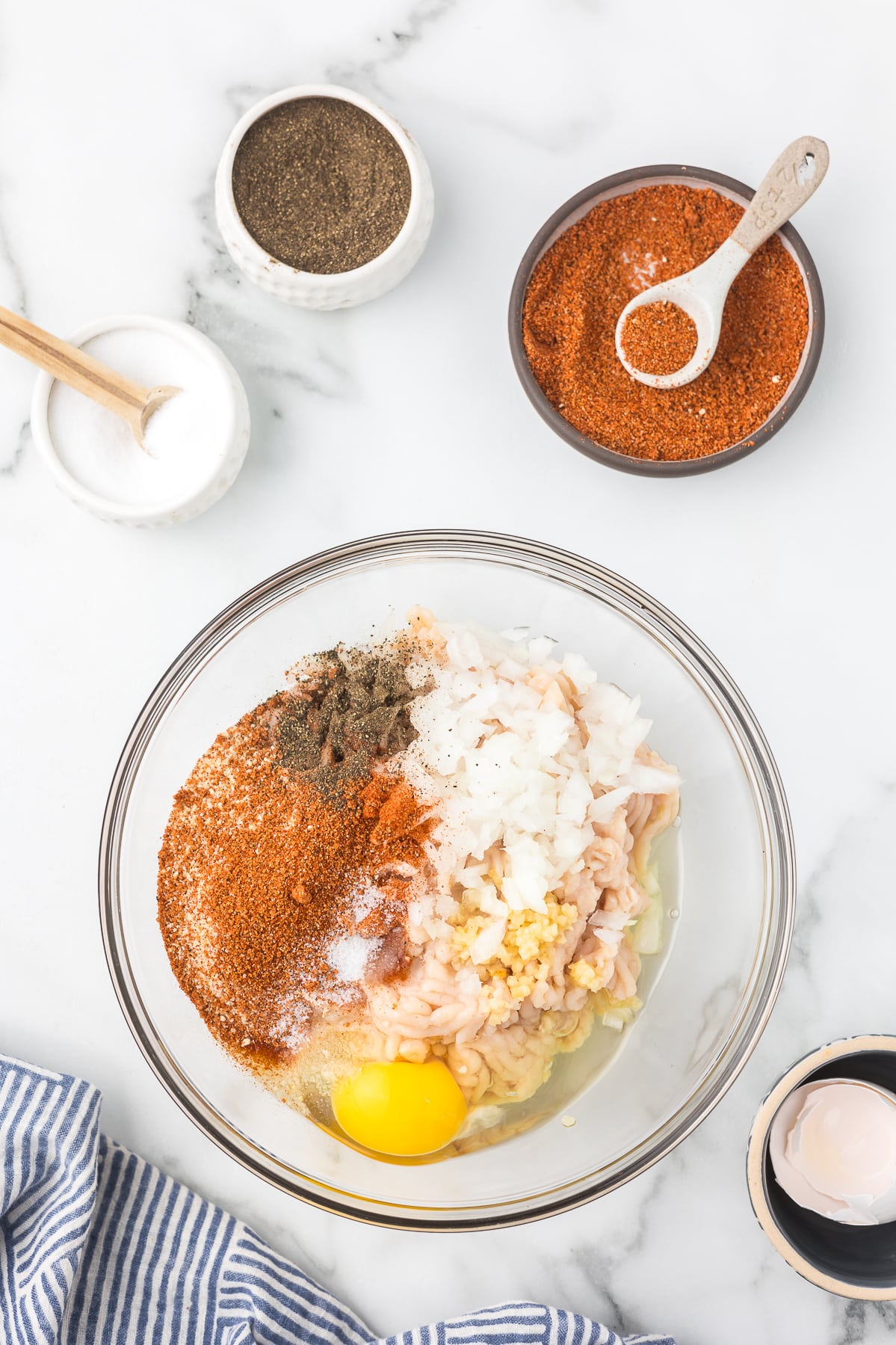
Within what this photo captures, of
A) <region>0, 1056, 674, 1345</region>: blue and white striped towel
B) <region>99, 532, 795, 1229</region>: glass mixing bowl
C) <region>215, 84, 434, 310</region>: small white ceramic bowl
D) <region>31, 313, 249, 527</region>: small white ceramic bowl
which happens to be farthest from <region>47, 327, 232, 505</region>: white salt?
<region>0, 1056, 674, 1345</region>: blue and white striped towel

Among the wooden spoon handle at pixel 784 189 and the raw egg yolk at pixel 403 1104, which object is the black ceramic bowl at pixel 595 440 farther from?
the raw egg yolk at pixel 403 1104

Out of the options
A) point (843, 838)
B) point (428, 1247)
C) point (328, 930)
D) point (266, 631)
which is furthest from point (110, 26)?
point (428, 1247)

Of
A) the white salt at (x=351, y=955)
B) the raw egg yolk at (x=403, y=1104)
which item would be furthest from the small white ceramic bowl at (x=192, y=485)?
the raw egg yolk at (x=403, y=1104)

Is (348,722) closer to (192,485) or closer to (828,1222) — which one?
(192,485)

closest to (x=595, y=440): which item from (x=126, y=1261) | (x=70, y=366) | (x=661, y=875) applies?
(x=661, y=875)

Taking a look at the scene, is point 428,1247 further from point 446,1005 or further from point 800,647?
point 800,647
